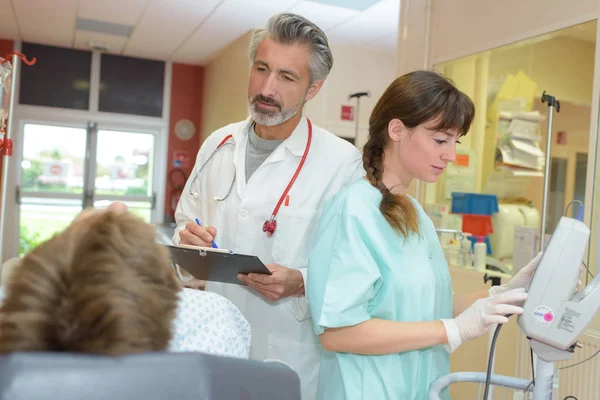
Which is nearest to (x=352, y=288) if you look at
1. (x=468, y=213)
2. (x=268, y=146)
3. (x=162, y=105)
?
(x=268, y=146)

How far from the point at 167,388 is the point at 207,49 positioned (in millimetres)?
6082

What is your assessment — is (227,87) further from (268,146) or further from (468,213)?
(268,146)

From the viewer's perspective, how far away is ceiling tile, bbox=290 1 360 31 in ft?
14.6

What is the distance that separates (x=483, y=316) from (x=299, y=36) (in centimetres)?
94

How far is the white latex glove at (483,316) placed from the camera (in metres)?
1.03

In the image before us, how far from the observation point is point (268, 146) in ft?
5.66

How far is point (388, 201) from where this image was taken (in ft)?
3.93

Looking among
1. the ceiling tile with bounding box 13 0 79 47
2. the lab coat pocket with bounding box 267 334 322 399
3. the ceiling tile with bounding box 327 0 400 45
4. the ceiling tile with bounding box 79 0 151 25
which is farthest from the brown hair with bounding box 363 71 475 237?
the ceiling tile with bounding box 13 0 79 47

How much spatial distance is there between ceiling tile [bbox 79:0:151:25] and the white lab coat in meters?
3.44

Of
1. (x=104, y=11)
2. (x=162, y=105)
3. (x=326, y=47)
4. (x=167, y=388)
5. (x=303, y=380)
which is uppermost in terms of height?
(x=104, y=11)

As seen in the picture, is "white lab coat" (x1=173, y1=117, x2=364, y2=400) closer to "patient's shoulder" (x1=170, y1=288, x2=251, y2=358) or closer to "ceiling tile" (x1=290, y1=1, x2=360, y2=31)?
"patient's shoulder" (x1=170, y1=288, x2=251, y2=358)

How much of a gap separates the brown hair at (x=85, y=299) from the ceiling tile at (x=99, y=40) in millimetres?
5720

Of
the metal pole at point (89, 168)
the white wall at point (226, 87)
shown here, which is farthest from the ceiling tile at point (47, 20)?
the white wall at point (226, 87)

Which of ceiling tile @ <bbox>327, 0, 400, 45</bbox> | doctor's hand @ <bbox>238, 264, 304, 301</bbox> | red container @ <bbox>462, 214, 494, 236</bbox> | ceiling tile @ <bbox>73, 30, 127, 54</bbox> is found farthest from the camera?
ceiling tile @ <bbox>73, 30, 127, 54</bbox>
